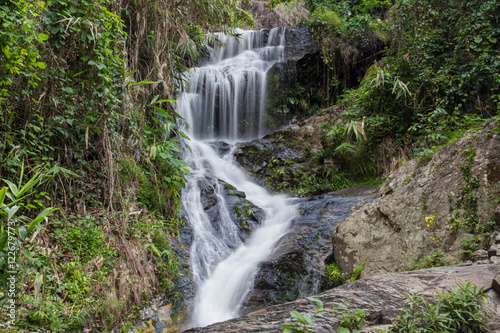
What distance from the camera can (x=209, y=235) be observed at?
5938 mm

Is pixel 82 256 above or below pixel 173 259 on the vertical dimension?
above

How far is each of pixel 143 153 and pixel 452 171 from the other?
168 inches

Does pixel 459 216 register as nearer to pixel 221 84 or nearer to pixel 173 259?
pixel 173 259

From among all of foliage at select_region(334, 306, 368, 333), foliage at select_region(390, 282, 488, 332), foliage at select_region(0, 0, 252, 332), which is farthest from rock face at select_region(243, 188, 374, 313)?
foliage at select_region(390, 282, 488, 332)

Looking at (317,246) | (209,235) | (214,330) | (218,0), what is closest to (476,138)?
(317,246)

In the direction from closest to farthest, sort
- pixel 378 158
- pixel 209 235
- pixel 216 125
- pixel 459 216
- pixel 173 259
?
pixel 459 216 < pixel 173 259 < pixel 209 235 < pixel 378 158 < pixel 216 125

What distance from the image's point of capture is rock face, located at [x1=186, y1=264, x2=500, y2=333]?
2.37 metres

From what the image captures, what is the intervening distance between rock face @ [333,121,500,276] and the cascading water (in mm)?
1669

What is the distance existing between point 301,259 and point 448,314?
2858mm

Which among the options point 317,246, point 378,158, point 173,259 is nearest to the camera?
point 173,259

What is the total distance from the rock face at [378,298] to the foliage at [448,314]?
4.5 inches

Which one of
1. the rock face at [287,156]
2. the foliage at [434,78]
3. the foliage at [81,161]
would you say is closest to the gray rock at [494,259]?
the foliage at [434,78]

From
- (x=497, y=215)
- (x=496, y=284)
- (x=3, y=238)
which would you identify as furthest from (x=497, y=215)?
(x=3, y=238)

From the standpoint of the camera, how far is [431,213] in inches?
154
